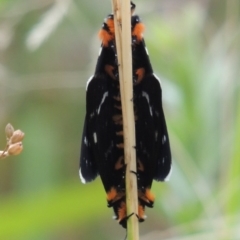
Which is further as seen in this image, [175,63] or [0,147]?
[0,147]

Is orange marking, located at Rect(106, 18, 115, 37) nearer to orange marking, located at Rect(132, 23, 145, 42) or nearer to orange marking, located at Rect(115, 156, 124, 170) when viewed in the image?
orange marking, located at Rect(132, 23, 145, 42)

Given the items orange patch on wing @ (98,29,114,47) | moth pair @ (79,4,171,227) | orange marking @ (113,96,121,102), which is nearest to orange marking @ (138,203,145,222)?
moth pair @ (79,4,171,227)

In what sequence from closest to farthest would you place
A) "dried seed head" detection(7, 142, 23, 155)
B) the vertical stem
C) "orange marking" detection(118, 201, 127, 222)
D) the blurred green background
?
"dried seed head" detection(7, 142, 23, 155) → the vertical stem → "orange marking" detection(118, 201, 127, 222) → the blurred green background

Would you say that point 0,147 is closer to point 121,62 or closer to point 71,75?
point 71,75

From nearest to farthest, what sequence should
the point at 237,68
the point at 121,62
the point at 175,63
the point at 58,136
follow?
the point at 121,62, the point at 237,68, the point at 175,63, the point at 58,136

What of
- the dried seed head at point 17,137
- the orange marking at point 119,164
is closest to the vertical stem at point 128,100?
the orange marking at point 119,164

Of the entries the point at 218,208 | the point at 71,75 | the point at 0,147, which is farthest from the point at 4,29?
the point at 218,208

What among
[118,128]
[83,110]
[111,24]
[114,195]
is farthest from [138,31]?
[83,110]

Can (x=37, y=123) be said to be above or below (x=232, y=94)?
above
